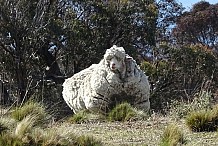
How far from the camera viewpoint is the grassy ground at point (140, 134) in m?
6.62

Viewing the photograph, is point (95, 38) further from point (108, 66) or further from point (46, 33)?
point (108, 66)

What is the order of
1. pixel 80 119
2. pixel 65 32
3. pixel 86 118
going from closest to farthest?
pixel 86 118
pixel 80 119
pixel 65 32

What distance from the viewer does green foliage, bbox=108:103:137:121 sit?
9.76m

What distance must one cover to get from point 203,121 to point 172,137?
1299mm

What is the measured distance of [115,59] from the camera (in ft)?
36.9

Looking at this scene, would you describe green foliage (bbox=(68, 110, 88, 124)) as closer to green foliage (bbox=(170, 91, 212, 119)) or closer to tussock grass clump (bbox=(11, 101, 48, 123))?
tussock grass clump (bbox=(11, 101, 48, 123))

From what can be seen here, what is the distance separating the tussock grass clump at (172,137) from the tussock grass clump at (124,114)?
117 inches

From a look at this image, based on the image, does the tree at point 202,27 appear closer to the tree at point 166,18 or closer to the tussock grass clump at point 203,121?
the tree at point 166,18

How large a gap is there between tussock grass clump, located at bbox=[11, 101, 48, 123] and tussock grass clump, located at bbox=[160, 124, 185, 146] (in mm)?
2192

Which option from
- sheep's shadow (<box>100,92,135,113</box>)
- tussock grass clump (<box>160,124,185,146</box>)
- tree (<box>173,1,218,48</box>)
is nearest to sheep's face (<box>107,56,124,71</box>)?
sheep's shadow (<box>100,92,135,113</box>)

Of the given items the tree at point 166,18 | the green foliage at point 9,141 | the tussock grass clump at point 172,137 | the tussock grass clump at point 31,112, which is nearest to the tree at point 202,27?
the tree at point 166,18

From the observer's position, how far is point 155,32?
27.4m

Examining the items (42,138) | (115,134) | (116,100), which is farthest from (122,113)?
(42,138)

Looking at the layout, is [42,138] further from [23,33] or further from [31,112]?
[23,33]
